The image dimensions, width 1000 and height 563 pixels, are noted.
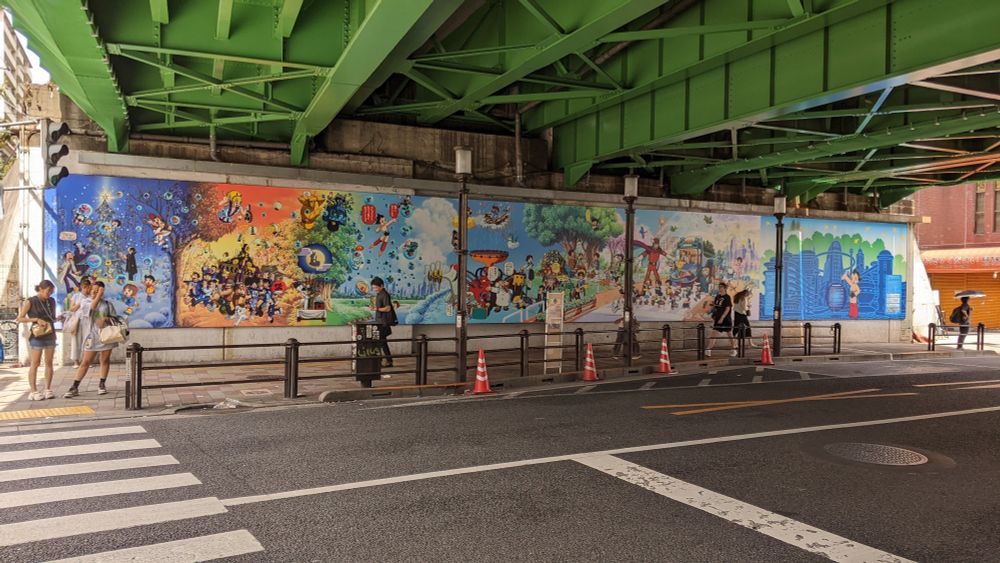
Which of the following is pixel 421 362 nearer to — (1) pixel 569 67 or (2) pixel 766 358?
(1) pixel 569 67

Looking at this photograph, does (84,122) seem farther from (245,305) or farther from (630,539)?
(630,539)

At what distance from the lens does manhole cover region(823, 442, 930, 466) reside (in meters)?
8.12

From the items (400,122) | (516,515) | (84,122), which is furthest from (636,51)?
(84,122)

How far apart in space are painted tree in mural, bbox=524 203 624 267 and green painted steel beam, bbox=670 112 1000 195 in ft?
9.98

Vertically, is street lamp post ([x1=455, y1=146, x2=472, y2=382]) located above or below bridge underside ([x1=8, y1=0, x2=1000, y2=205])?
below

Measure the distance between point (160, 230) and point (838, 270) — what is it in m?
24.4

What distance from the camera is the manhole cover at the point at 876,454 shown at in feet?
26.7

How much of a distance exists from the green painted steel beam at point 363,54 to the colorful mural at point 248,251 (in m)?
2.84

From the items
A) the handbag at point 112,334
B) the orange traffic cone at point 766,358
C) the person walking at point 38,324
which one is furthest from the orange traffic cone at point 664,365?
the person walking at point 38,324

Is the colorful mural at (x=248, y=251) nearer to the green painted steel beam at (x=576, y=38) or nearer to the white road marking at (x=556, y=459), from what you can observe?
the green painted steel beam at (x=576, y=38)

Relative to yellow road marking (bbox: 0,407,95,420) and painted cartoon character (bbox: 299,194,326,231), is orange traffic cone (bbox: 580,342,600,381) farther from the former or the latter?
yellow road marking (bbox: 0,407,95,420)

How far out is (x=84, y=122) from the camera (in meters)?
16.3

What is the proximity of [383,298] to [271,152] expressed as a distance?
5.95 meters

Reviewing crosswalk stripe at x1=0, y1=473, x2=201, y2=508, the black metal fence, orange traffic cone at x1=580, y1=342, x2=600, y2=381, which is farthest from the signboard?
crosswalk stripe at x1=0, y1=473, x2=201, y2=508
